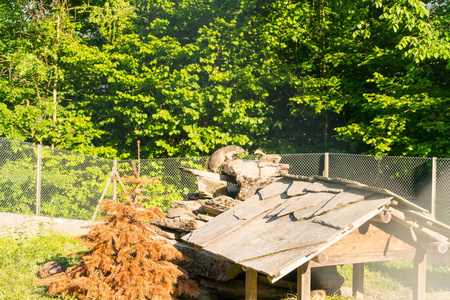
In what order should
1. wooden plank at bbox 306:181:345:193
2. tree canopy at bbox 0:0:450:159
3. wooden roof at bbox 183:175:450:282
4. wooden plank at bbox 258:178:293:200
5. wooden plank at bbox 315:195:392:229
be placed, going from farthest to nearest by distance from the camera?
1. tree canopy at bbox 0:0:450:159
2. wooden plank at bbox 258:178:293:200
3. wooden plank at bbox 306:181:345:193
4. wooden plank at bbox 315:195:392:229
5. wooden roof at bbox 183:175:450:282

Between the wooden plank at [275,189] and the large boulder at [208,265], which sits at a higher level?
the wooden plank at [275,189]

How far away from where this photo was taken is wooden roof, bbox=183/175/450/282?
16.1 ft

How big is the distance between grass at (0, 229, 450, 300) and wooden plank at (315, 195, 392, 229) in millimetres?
2079

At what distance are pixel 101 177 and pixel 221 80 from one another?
197 inches

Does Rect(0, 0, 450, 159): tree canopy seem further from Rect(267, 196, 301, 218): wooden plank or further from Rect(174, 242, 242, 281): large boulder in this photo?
Rect(267, 196, 301, 218): wooden plank

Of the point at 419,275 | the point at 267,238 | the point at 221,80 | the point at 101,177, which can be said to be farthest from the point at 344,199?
the point at 221,80

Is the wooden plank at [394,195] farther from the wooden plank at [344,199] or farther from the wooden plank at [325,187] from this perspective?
the wooden plank at [325,187]

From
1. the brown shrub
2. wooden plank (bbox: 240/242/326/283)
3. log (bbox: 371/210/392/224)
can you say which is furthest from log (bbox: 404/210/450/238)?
the brown shrub

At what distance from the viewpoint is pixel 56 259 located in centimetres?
935

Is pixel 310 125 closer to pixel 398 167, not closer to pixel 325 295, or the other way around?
pixel 398 167

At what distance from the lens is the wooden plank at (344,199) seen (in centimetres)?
564

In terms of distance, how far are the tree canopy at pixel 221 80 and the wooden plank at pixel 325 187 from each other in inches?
265

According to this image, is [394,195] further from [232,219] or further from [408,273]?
[408,273]

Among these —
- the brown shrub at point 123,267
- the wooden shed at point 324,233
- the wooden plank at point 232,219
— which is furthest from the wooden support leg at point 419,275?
the brown shrub at point 123,267
